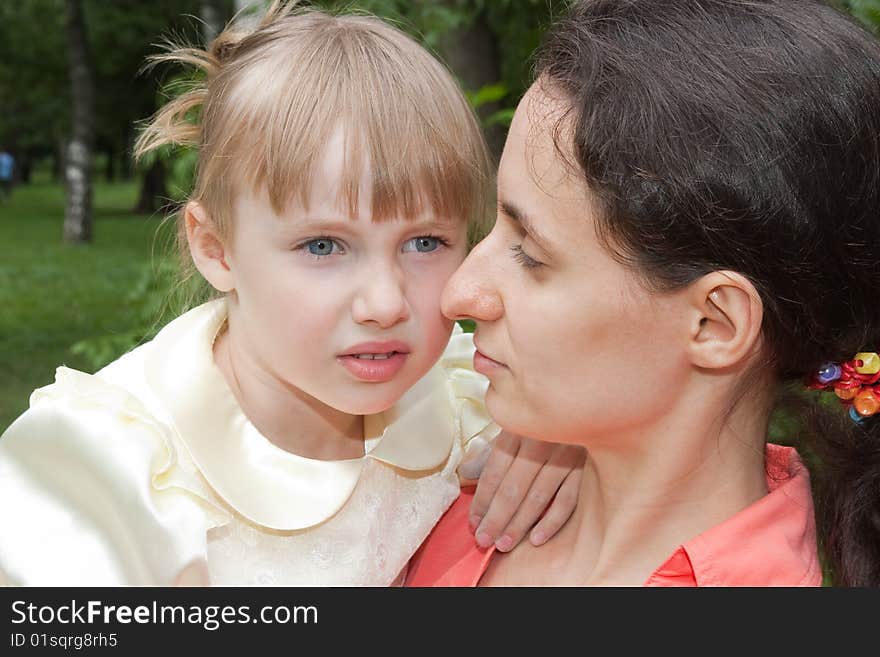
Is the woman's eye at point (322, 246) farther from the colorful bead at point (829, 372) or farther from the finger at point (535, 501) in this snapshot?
the colorful bead at point (829, 372)

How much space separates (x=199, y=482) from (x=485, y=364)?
610 millimetres

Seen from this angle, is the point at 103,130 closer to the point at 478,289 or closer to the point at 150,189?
the point at 150,189

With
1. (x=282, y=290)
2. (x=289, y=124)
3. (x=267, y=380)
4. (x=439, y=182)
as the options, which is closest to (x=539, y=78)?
(x=439, y=182)

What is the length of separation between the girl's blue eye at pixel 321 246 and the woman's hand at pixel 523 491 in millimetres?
560

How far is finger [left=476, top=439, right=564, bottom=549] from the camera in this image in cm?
232

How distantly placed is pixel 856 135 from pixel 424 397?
3.86 feet

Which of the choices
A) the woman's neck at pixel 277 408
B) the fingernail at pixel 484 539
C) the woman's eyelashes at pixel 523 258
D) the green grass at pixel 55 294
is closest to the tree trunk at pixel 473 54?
the green grass at pixel 55 294

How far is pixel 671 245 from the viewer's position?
6.19 ft

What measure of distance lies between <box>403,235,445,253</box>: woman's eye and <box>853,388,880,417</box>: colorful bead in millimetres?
840

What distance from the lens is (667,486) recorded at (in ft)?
6.99

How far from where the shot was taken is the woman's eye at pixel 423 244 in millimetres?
2275

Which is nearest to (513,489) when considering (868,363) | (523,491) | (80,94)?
(523,491)

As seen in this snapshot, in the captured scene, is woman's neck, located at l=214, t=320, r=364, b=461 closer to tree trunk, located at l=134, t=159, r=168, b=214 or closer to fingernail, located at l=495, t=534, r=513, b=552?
fingernail, located at l=495, t=534, r=513, b=552

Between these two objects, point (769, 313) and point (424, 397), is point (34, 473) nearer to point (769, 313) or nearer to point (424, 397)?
point (424, 397)
